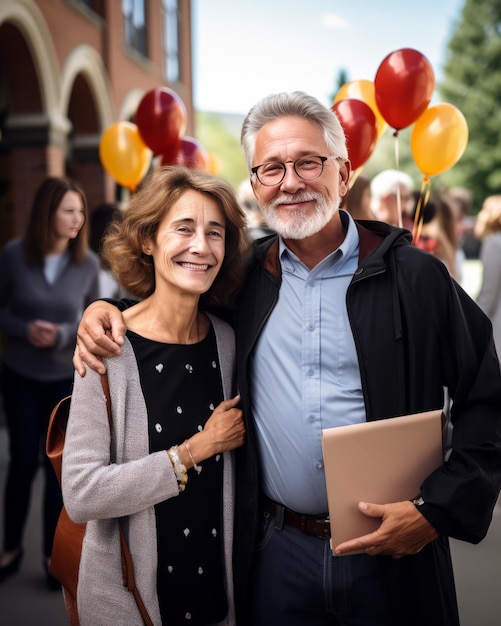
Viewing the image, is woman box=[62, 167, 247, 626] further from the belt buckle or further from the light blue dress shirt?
the belt buckle

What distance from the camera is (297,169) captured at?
6.36 feet

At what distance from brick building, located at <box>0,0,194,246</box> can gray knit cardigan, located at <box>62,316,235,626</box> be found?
20.7 ft

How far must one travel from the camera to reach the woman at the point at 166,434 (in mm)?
1745

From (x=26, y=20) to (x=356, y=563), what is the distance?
7402 millimetres

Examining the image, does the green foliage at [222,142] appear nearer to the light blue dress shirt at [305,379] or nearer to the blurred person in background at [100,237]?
the blurred person in background at [100,237]

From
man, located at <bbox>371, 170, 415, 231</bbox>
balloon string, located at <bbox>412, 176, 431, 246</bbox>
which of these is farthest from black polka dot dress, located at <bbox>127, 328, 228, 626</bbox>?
man, located at <bbox>371, 170, 415, 231</bbox>

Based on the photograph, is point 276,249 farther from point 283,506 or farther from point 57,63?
point 57,63

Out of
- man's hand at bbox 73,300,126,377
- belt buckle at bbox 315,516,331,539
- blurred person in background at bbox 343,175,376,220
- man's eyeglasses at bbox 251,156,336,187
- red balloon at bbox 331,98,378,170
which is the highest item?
red balloon at bbox 331,98,378,170

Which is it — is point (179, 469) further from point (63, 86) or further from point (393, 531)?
point (63, 86)

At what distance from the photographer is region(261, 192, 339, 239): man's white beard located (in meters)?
1.92

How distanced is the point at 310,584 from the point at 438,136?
2.63 metres

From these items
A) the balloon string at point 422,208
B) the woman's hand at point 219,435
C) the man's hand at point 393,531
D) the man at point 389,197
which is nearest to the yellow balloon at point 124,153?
the man at point 389,197

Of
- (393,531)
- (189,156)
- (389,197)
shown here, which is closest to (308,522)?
(393,531)

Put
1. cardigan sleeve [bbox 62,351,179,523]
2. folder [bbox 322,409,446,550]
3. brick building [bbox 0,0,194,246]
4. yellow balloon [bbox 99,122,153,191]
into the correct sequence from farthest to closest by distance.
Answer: brick building [bbox 0,0,194,246], yellow balloon [bbox 99,122,153,191], cardigan sleeve [bbox 62,351,179,523], folder [bbox 322,409,446,550]
